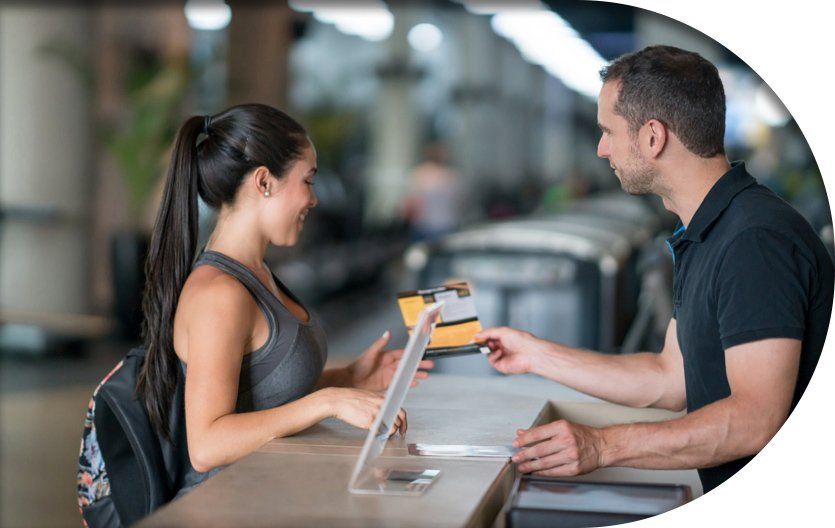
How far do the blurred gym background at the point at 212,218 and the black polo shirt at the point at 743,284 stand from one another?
154 mm

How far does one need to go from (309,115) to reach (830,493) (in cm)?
1292

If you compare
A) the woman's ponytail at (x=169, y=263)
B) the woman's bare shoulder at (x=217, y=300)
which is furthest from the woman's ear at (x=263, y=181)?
the woman's bare shoulder at (x=217, y=300)

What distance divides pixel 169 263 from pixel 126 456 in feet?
1.46

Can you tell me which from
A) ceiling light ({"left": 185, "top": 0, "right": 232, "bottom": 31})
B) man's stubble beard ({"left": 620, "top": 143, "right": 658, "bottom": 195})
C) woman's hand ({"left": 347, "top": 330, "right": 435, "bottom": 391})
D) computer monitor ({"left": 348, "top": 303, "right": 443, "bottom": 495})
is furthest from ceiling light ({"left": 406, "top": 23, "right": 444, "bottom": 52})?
computer monitor ({"left": 348, "top": 303, "right": 443, "bottom": 495})

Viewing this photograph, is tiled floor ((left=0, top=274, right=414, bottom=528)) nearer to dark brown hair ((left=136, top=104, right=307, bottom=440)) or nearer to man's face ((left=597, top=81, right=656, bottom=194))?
dark brown hair ((left=136, top=104, right=307, bottom=440))

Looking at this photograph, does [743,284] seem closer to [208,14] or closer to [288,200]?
[288,200]

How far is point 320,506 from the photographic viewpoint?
1719 mm

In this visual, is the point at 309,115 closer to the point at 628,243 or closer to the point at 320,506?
the point at 628,243

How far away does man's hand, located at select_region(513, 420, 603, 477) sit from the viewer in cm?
210

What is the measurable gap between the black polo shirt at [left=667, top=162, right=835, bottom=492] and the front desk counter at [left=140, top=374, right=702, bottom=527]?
17.7 inches

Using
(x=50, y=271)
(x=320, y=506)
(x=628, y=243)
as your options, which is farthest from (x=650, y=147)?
(x=50, y=271)

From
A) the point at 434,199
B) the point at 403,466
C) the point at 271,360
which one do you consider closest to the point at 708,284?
the point at 403,466

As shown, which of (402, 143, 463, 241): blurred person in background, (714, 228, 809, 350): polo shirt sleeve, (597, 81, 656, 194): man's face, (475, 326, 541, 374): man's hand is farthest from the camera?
(402, 143, 463, 241): blurred person in background

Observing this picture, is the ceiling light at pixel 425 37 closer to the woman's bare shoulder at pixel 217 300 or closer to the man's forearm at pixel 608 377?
the man's forearm at pixel 608 377
